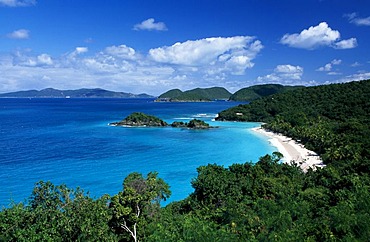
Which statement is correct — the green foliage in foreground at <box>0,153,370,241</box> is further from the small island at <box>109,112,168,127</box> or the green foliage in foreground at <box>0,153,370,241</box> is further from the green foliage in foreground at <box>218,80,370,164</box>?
the small island at <box>109,112,168,127</box>

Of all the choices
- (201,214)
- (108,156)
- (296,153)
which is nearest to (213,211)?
(201,214)

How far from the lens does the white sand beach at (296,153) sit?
36841mm

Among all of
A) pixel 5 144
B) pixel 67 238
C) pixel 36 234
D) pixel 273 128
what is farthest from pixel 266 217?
pixel 273 128

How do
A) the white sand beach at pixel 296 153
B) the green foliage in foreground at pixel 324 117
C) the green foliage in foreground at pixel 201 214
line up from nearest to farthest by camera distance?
the green foliage in foreground at pixel 201 214
the white sand beach at pixel 296 153
the green foliage in foreground at pixel 324 117

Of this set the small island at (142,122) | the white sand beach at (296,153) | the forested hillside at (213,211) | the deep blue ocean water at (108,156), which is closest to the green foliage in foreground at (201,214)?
the forested hillside at (213,211)

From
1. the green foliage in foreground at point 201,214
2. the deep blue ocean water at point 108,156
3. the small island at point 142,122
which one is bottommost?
the deep blue ocean water at point 108,156

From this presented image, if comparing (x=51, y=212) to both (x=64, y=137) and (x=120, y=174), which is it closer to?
(x=120, y=174)

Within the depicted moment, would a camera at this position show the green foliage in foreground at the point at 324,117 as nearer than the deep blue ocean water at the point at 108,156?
No

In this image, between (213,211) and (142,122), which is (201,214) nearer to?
(213,211)

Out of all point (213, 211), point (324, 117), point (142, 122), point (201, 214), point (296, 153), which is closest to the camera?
point (201, 214)

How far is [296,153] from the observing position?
43719 millimetres

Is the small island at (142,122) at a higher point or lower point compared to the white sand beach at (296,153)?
higher

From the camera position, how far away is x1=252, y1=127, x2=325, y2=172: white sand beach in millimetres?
36841

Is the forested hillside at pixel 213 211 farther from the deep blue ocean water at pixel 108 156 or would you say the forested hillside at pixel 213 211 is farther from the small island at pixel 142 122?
the small island at pixel 142 122
